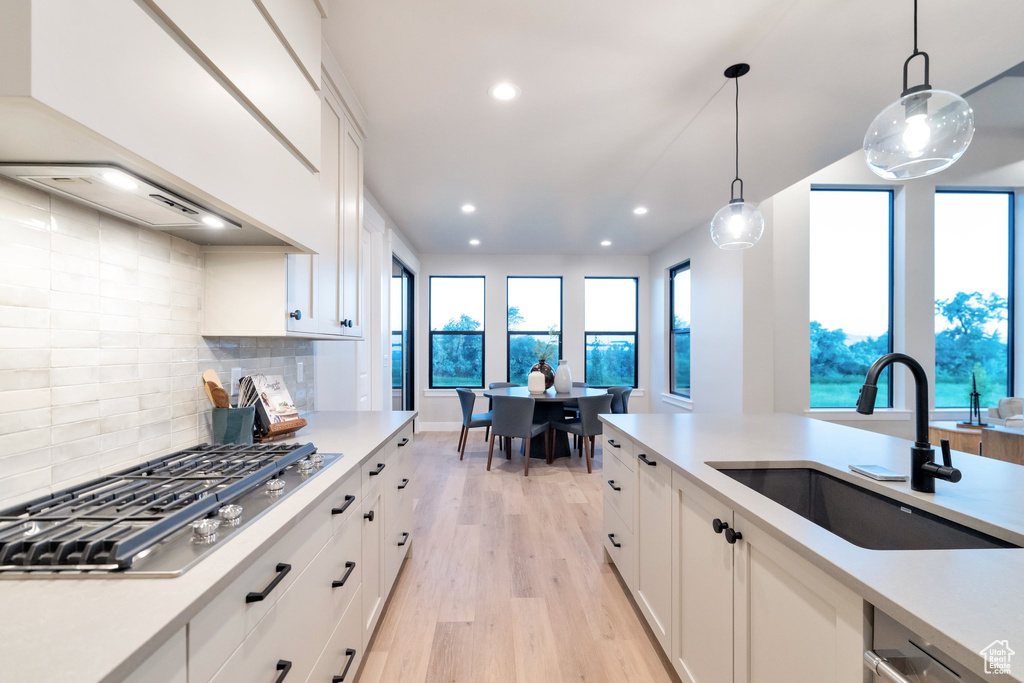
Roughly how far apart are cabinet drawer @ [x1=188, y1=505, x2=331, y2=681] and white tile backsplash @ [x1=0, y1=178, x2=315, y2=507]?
0.60 m

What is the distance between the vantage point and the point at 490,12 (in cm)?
178

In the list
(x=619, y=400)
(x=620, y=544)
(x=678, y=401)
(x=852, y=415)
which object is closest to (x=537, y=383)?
(x=619, y=400)

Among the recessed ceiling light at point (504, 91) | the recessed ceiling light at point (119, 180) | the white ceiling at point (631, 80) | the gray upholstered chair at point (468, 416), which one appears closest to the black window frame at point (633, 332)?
the gray upholstered chair at point (468, 416)

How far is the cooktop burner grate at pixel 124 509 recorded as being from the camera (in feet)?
2.36

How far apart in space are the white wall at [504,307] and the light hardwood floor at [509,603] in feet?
9.71

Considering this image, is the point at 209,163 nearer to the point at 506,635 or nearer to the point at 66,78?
the point at 66,78

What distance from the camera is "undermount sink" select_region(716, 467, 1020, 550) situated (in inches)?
40.8

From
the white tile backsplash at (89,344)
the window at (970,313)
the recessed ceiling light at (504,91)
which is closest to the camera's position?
the white tile backsplash at (89,344)

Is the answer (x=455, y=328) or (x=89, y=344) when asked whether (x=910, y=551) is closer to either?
(x=89, y=344)

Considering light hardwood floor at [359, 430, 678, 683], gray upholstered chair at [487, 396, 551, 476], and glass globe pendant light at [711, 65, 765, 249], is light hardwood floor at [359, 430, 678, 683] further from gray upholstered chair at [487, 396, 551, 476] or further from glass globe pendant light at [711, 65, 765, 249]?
glass globe pendant light at [711, 65, 765, 249]

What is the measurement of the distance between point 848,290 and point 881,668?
494cm

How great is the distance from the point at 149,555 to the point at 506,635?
1.58 m

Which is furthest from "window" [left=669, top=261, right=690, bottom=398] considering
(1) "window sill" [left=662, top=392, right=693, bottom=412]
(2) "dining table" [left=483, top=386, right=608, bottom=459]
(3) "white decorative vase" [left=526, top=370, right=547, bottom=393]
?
(3) "white decorative vase" [left=526, top=370, right=547, bottom=393]

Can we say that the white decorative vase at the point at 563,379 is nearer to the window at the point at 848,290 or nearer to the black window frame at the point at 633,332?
the black window frame at the point at 633,332
